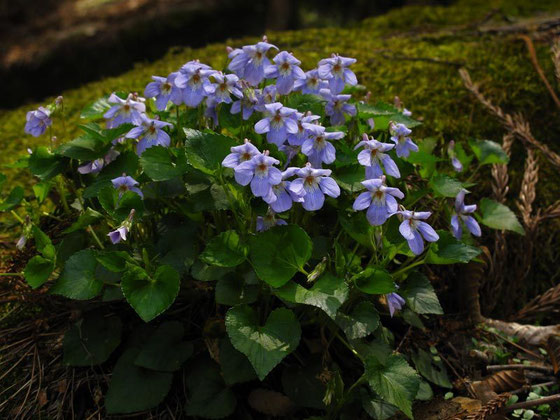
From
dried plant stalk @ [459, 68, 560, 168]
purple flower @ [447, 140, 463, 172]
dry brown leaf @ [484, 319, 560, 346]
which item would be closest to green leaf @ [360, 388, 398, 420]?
dry brown leaf @ [484, 319, 560, 346]

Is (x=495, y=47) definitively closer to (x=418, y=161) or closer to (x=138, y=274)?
(x=418, y=161)

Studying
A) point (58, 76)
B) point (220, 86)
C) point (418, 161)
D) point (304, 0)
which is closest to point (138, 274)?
point (220, 86)

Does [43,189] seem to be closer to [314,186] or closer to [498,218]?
[314,186]

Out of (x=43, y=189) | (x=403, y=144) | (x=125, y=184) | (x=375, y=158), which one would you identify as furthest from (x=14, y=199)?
(x=403, y=144)

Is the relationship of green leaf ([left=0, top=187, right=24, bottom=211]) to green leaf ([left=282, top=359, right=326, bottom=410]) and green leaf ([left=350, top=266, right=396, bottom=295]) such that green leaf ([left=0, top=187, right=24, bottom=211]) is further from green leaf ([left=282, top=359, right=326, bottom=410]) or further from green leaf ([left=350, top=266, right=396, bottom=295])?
green leaf ([left=350, top=266, right=396, bottom=295])

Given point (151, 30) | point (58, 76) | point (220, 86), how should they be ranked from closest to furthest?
point (220, 86) < point (58, 76) < point (151, 30)

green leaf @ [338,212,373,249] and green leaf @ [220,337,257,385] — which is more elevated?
green leaf @ [338,212,373,249]

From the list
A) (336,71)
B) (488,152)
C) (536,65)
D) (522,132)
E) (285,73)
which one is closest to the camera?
(285,73)
